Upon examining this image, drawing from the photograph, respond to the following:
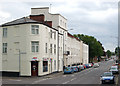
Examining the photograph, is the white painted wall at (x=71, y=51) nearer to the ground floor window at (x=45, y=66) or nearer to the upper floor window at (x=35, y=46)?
the ground floor window at (x=45, y=66)

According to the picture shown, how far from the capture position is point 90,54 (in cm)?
12688

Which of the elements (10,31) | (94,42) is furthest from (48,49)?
(94,42)

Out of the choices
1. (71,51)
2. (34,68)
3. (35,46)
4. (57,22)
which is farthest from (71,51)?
(34,68)

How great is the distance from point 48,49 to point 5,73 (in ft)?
31.2

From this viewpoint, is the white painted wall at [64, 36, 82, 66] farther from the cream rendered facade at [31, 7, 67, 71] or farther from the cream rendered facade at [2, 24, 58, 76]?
the cream rendered facade at [2, 24, 58, 76]

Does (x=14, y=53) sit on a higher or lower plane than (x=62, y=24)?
lower

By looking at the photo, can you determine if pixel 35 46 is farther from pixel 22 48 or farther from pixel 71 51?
pixel 71 51

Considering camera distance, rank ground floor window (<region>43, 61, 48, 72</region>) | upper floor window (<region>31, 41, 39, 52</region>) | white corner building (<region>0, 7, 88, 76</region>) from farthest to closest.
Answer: ground floor window (<region>43, 61, 48, 72</region>) → upper floor window (<region>31, 41, 39, 52</region>) → white corner building (<region>0, 7, 88, 76</region>)

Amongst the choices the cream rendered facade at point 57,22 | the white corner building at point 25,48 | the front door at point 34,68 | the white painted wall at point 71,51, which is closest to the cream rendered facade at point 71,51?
the white painted wall at point 71,51

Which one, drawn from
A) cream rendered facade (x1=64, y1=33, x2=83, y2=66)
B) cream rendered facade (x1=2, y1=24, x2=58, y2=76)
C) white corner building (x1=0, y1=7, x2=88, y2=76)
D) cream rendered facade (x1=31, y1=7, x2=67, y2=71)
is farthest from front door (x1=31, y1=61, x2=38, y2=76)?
cream rendered facade (x1=64, y1=33, x2=83, y2=66)

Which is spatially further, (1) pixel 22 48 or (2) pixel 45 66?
(2) pixel 45 66

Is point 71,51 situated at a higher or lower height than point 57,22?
lower

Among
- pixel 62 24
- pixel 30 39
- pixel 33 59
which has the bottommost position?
pixel 33 59

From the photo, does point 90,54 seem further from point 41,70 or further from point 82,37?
point 41,70
